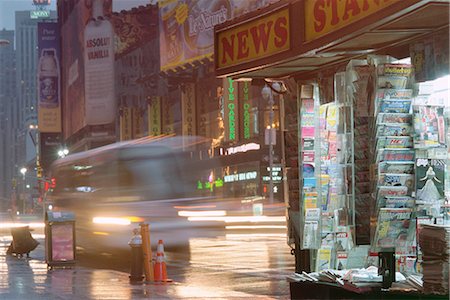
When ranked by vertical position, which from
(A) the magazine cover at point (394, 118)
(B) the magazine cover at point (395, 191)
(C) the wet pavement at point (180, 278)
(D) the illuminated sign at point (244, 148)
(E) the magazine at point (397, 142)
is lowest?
(C) the wet pavement at point (180, 278)

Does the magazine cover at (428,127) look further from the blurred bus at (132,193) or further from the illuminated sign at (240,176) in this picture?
the illuminated sign at (240,176)

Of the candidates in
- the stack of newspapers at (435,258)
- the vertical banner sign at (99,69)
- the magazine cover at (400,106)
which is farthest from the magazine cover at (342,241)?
the vertical banner sign at (99,69)

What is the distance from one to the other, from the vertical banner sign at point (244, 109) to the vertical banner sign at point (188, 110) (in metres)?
9.86

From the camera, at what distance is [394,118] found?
387 inches

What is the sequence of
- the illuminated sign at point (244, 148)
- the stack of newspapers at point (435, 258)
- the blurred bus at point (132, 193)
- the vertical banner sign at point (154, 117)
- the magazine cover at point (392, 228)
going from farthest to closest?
the vertical banner sign at point (154, 117) → the illuminated sign at point (244, 148) → the blurred bus at point (132, 193) → the magazine cover at point (392, 228) → the stack of newspapers at point (435, 258)

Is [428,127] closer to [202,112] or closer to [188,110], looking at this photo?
[202,112]

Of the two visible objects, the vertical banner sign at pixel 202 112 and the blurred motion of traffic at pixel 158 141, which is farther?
the vertical banner sign at pixel 202 112

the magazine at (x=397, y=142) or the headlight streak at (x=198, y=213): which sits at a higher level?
the magazine at (x=397, y=142)

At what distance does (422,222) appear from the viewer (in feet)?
31.3

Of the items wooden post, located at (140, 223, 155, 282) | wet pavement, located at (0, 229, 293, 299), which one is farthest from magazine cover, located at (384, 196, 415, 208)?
wooden post, located at (140, 223, 155, 282)

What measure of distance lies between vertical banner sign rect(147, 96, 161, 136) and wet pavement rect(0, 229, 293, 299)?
61729 mm

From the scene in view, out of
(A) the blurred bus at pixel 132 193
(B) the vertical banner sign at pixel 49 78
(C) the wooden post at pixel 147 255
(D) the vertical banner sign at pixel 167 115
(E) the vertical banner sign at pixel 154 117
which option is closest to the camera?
(C) the wooden post at pixel 147 255

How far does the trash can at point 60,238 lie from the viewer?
73.7ft

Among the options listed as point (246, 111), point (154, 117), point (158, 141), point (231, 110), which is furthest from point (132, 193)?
point (154, 117)
